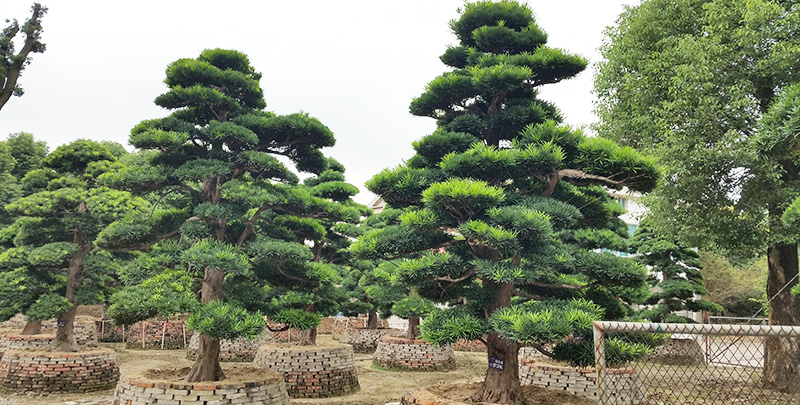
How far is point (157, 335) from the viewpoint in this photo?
17.8 metres

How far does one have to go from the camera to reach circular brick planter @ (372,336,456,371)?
45.3ft

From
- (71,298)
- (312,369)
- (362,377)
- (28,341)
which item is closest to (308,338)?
(362,377)

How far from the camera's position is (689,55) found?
962cm

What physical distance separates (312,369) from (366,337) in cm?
818

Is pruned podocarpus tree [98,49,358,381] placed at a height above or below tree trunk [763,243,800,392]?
above

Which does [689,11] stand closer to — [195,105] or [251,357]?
[195,105]

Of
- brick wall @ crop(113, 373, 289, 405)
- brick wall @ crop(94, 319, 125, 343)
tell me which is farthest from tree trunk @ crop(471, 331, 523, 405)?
brick wall @ crop(94, 319, 125, 343)

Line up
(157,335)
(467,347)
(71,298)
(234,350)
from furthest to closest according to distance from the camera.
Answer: (467,347) → (157,335) → (234,350) → (71,298)

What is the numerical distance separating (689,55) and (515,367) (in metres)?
6.65

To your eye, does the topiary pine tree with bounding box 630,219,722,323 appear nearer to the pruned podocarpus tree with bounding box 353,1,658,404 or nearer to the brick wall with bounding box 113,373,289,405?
the pruned podocarpus tree with bounding box 353,1,658,404

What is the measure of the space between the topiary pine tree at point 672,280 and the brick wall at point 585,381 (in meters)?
6.33

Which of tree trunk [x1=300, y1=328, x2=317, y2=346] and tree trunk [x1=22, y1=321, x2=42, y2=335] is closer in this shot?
tree trunk [x1=300, y1=328, x2=317, y2=346]

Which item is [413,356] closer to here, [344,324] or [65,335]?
[65,335]

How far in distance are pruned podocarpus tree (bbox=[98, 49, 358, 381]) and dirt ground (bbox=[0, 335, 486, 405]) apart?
2.10m
